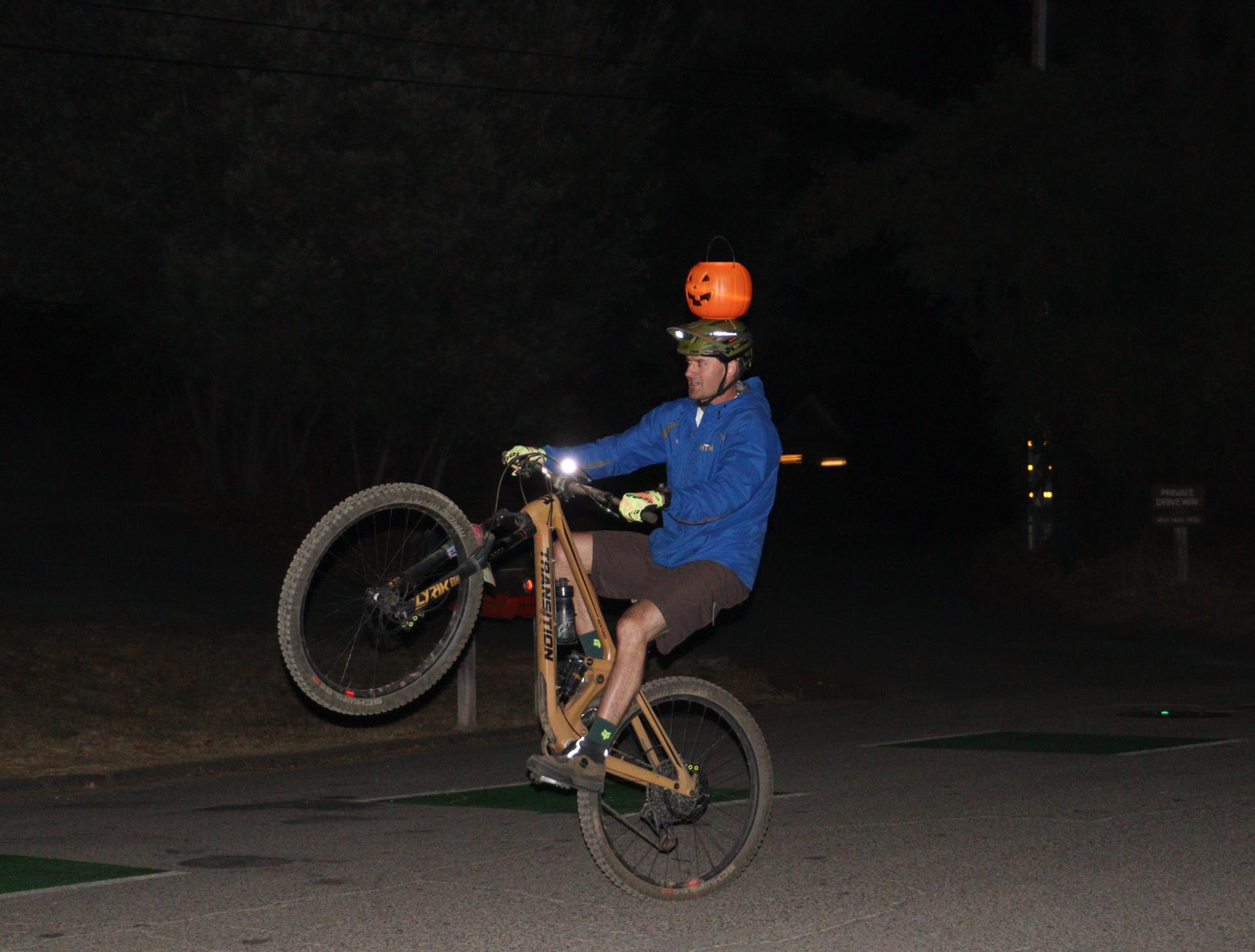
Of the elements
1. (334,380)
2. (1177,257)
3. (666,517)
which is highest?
(1177,257)

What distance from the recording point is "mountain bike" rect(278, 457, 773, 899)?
6012 millimetres

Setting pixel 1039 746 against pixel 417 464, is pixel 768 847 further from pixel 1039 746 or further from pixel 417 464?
pixel 417 464

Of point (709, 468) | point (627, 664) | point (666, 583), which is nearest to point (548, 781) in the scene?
point (627, 664)

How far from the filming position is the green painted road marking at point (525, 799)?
9.04 metres

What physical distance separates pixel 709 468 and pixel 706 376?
14.3 inches

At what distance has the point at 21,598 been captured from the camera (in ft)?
62.3

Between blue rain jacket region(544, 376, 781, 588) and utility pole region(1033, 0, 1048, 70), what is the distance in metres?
21.6

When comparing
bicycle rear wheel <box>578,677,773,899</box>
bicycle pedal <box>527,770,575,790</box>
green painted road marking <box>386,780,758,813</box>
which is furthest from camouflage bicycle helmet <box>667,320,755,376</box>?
green painted road marking <box>386,780,758,813</box>

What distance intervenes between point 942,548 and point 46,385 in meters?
22.4

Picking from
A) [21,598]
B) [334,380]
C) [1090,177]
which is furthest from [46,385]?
[1090,177]

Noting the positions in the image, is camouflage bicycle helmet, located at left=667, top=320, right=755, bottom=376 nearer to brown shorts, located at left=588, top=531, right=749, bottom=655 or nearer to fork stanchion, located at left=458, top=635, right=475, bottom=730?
brown shorts, located at left=588, top=531, right=749, bottom=655

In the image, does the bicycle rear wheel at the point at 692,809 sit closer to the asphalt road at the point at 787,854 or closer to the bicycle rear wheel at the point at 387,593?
the asphalt road at the point at 787,854

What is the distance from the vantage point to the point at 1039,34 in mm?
26938

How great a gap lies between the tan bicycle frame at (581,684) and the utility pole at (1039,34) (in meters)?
22.2
